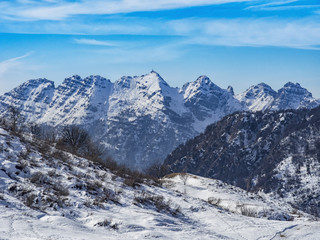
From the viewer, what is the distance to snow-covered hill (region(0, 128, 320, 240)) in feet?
45.8

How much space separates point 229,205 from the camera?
37.3m

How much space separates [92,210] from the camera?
16.7 metres

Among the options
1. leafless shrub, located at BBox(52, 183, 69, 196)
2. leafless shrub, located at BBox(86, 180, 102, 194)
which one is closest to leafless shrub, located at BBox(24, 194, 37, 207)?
leafless shrub, located at BBox(52, 183, 69, 196)

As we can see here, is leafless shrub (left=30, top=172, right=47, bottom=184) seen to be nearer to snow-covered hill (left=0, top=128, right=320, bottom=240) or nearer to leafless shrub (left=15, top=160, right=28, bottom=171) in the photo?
snow-covered hill (left=0, top=128, right=320, bottom=240)

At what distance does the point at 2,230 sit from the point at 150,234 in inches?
220

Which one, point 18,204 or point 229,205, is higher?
point 18,204

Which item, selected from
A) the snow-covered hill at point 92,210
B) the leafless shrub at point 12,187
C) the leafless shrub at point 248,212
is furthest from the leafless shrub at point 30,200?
the leafless shrub at point 248,212

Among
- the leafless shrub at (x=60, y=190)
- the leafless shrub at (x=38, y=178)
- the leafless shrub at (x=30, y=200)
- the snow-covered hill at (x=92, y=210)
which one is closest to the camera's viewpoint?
the snow-covered hill at (x=92, y=210)

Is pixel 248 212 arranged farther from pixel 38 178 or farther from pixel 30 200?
pixel 30 200

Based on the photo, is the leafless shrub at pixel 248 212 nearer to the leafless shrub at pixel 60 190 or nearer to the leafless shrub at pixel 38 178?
the leafless shrub at pixel 60 190

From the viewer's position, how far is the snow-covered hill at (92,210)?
14.0 m

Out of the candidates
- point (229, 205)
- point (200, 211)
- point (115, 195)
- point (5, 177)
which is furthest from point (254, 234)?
point (229, 205)

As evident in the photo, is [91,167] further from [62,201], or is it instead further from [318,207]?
[318,207]

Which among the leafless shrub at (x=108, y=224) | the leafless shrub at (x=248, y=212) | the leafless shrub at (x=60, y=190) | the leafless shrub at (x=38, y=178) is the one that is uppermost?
the leafless shrub at (x=38, y=178)
